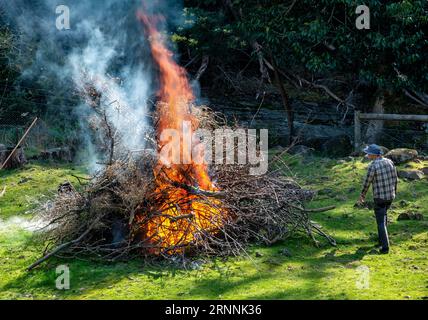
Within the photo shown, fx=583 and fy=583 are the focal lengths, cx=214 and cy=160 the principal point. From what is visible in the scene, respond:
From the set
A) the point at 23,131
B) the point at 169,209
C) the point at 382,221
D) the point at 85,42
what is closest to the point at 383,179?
the point at 382,221

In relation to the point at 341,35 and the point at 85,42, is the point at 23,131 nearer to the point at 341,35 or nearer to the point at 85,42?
the point at 85,42

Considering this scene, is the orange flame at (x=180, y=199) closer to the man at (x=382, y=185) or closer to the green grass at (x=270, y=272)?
the green grass at (x=270, y=272)

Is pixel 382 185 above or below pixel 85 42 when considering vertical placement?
below

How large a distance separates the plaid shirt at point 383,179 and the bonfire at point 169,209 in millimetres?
1097

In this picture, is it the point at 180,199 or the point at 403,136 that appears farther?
the point at 403,136

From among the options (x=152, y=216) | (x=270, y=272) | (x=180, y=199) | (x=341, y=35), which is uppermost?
(x=341, y=35)

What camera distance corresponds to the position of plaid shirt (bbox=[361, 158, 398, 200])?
9000 millimetres

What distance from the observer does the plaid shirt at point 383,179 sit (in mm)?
9000

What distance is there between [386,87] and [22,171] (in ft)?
33.6

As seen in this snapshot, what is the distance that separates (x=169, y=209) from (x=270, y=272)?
1.95m

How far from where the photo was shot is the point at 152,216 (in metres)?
8.67

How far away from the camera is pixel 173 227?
8.86 metres

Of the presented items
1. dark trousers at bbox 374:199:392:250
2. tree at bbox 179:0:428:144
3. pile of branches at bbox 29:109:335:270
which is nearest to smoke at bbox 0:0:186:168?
tree at bbox 179:0:428:144

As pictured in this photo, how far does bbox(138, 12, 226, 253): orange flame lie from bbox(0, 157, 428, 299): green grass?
0.58 meters
